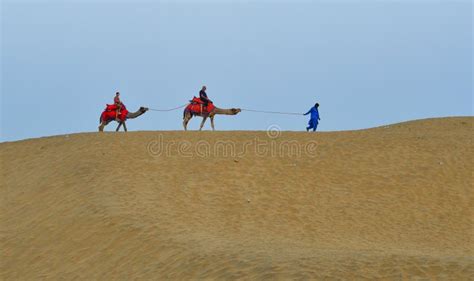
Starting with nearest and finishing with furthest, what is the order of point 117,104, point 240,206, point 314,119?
point 240,206, point 117,104, point 314,119

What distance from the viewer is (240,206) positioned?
21.1m

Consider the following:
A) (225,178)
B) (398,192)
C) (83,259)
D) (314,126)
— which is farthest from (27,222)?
(314,126)

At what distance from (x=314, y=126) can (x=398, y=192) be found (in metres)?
8.60

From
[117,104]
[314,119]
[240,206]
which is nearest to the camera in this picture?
[240,206]

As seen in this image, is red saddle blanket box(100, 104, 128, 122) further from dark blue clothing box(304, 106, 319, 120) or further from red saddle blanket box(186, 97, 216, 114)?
dark blue clothing box(304, 106, 319, 120)

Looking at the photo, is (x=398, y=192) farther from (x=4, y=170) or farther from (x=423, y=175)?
(x=4, y=170)

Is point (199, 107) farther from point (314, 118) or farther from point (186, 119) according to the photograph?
point (314, 118)

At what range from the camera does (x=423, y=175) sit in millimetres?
23547

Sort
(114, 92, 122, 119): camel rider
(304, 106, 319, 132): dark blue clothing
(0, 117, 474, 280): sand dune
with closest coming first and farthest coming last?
(0, 117, 474, 280): sand dune
(114, 92, 122, 119): camel rider
(304, 106, 319, 132): dark blue clothing

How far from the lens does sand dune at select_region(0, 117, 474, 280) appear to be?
1545 centimetres

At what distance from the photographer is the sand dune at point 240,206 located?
15445 millimetres

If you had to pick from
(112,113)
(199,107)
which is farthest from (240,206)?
(112,113)

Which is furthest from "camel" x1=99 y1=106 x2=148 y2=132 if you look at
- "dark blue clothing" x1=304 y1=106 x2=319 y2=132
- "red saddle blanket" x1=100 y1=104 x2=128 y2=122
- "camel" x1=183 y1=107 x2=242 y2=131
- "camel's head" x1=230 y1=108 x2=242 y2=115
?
"dark blue clothing" x1=304 y1=106 x2=319 y2=132

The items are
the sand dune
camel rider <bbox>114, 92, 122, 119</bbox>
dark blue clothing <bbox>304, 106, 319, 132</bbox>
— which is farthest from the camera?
dark blue clothing <bbox>304, 106, 319, 132</bbox>
